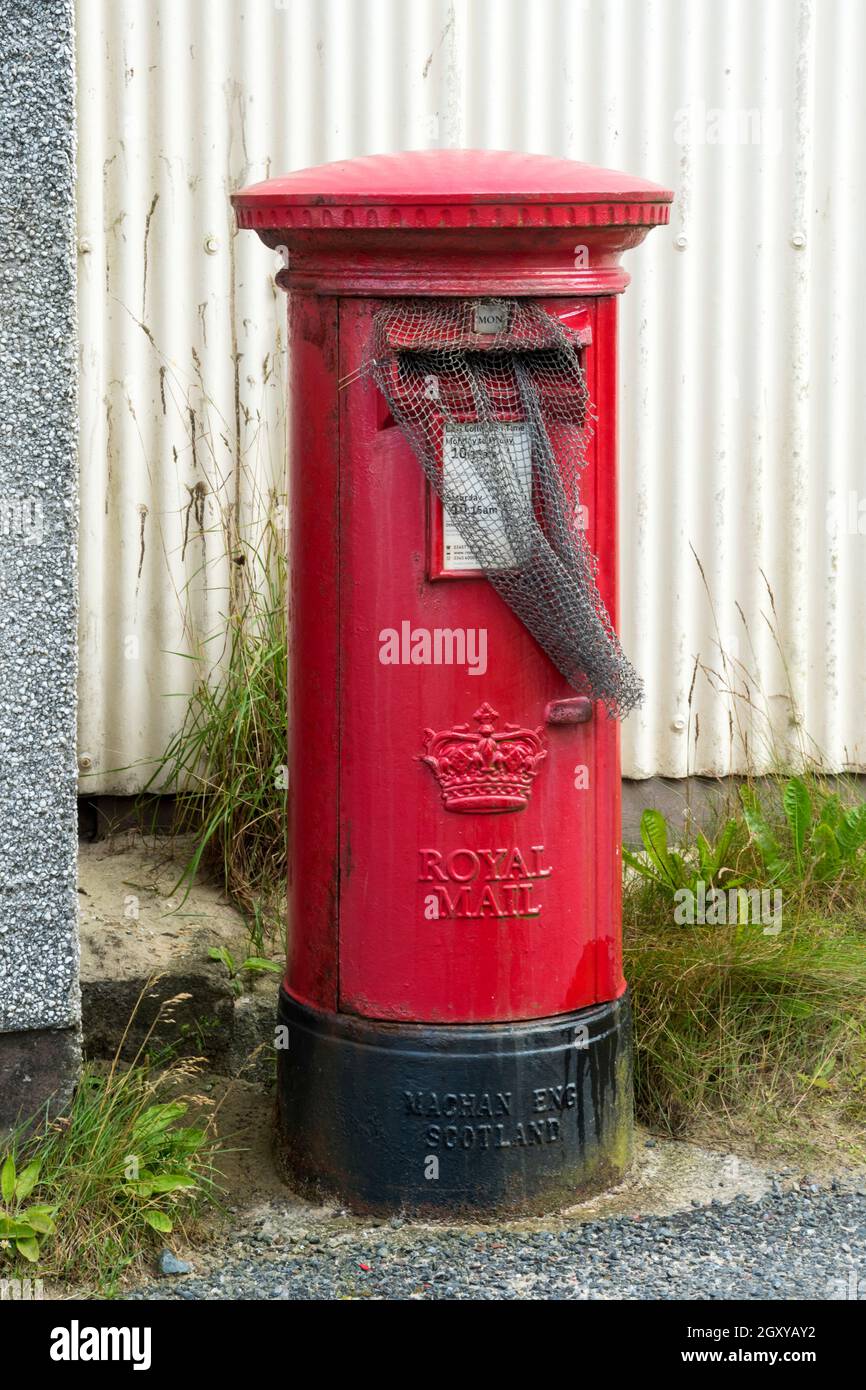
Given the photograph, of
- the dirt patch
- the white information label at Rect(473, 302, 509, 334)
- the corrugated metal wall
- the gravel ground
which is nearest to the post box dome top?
the white information label at Rect(473, 302, 509, 334)

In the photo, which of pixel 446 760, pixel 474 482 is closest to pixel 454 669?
pixel 446 760

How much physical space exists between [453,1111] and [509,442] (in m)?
1.36

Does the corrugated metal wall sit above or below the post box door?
above

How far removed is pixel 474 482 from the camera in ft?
11.5

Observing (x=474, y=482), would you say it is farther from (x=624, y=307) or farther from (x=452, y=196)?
(x=624, y=307)

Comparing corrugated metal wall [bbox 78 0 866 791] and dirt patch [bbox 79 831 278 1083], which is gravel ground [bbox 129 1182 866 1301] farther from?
corrugated metal wall [bbox 78 0 866 791]

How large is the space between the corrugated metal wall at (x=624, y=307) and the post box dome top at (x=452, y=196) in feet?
5.10

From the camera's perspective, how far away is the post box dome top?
11.0 ft

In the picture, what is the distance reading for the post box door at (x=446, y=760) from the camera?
3561 millimetres

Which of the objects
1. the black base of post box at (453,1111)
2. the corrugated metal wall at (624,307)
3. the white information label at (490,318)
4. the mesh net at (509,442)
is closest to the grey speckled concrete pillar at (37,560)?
the black base of post box at (453,1111)

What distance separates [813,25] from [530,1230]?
354cm

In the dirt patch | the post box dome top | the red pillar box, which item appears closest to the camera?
the post box dome top

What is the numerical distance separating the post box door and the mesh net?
0.16 feet

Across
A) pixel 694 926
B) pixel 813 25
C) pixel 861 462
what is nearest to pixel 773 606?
pixel 861 462
